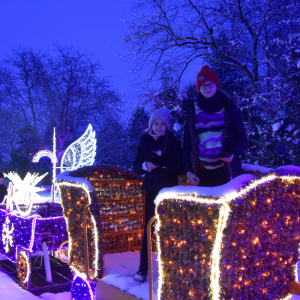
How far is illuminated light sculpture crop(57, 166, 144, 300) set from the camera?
11.1 ft

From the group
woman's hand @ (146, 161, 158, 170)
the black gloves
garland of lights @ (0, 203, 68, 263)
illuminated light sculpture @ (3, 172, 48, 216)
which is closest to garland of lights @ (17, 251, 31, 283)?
garland of lights @ (0, 203, 68, 263)

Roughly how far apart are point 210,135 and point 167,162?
25.0 inches

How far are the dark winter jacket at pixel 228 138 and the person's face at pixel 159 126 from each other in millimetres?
523

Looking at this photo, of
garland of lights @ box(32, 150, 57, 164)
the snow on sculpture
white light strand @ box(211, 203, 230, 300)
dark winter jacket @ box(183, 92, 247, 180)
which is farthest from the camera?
the snow on sculpture

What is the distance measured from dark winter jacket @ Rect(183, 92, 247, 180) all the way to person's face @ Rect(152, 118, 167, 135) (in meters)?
0.52

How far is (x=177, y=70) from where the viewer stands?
11477mm

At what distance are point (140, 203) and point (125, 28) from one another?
27.5 ft

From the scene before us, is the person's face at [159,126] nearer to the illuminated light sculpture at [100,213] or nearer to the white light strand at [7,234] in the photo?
the illuminated light sculpture at [100,213]

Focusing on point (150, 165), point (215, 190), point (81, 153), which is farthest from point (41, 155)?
point (215, 190)

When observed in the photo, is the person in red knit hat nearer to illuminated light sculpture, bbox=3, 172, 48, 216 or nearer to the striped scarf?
the striped scarf

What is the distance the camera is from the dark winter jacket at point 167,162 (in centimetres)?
326

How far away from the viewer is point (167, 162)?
3.24 meters

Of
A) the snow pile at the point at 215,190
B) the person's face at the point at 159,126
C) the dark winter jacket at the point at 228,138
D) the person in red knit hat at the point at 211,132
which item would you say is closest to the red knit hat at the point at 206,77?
the person in red knit hat at the point at 211,132

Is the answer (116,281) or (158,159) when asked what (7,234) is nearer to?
(116,281)
